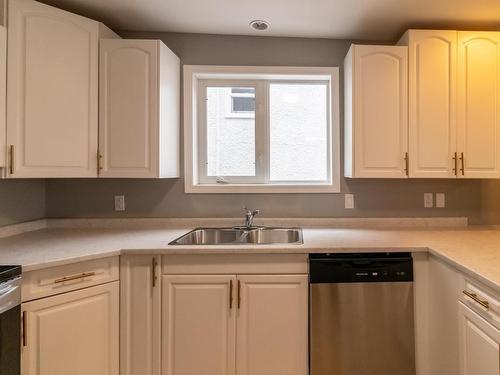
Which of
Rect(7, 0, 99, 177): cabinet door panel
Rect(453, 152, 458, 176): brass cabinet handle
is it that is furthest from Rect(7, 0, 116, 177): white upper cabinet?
Rect(453, 152, 458, 176): brass cabinet handle

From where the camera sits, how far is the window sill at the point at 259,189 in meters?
2.29

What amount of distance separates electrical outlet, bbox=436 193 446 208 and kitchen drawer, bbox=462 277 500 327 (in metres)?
1.13

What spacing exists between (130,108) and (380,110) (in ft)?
5.56

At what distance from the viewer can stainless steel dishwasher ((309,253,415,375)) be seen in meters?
1.61

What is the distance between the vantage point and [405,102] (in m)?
2.01

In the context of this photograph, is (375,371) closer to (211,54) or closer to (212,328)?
(212,328)

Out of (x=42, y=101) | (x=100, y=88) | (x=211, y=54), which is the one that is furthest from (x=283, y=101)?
(x=42, y=101)

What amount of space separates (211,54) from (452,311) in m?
2.27

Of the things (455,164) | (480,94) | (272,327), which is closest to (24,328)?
(272,327)

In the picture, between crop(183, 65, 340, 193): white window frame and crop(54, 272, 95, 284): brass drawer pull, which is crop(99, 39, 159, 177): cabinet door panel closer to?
crop(183, 65, 340, 193): white window frame

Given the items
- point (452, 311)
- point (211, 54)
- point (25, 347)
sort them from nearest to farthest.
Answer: point (25, 347)
point (452, 311)
point (211, 54)

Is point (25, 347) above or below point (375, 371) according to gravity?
above

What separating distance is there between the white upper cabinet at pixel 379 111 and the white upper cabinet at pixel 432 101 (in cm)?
6

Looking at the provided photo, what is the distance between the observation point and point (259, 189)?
90.3 inches
